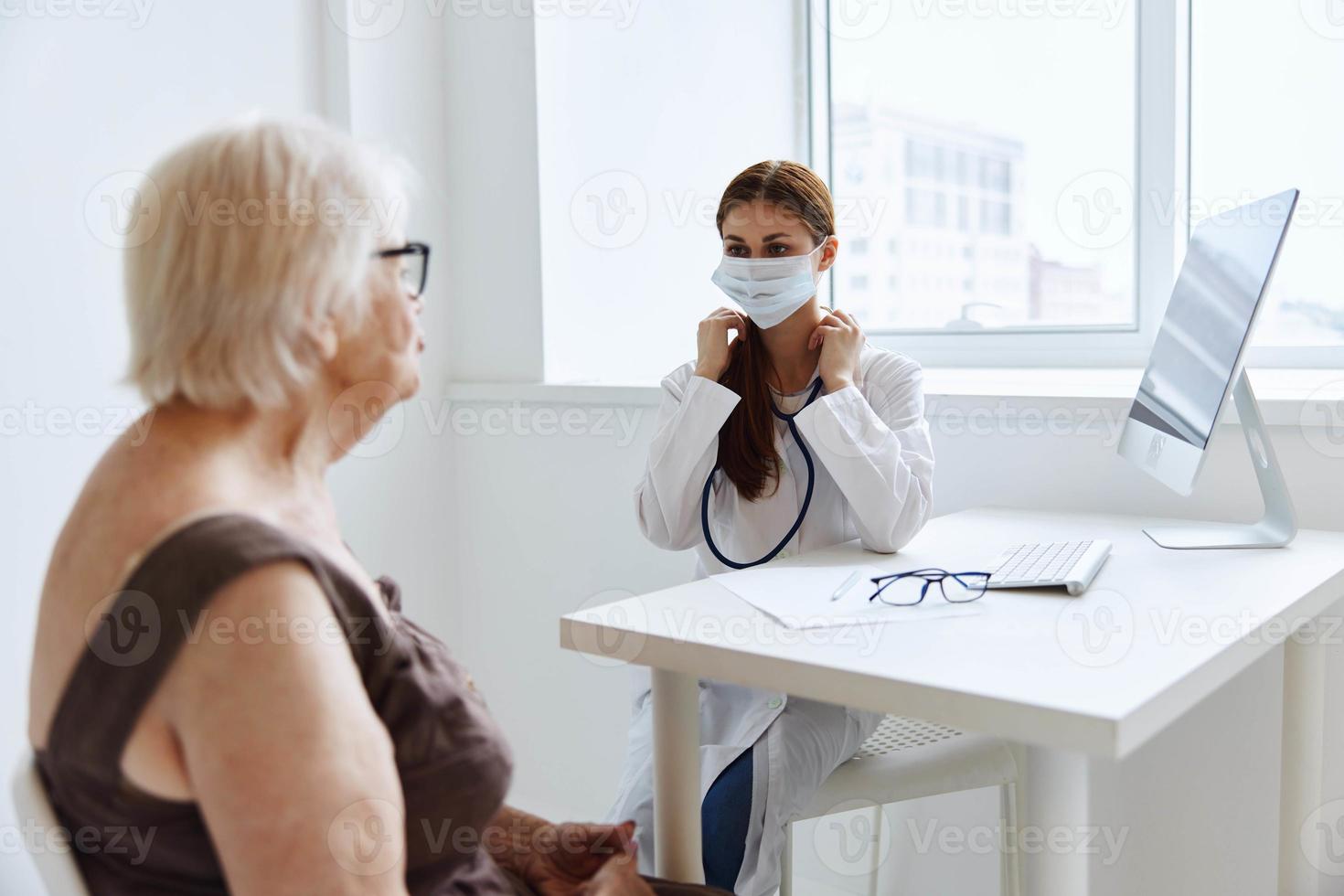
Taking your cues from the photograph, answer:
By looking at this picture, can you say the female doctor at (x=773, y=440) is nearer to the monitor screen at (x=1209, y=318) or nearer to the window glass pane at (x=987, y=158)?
the monitor screen at (x=1209, y=318)

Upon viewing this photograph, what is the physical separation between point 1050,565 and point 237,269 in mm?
997

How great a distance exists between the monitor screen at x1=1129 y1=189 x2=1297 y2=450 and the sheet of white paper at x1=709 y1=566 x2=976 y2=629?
1.36ft

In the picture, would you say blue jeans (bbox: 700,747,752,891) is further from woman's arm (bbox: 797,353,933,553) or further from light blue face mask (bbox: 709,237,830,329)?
light blue face mask (bbox: 709,237,830,329)

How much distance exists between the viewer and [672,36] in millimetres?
2578

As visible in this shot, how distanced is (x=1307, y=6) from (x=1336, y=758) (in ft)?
4.20

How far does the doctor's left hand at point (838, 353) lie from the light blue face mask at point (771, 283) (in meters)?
0.06

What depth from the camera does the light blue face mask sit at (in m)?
1.69

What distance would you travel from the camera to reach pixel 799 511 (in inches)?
67.3

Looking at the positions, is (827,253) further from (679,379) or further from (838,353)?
(679,379)

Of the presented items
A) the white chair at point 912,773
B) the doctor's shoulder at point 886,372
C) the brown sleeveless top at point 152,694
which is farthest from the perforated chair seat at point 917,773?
the brown sleeveless top at point 152,694

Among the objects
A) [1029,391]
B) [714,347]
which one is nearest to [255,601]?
[714,347]

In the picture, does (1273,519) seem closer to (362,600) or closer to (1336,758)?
(1336,758)

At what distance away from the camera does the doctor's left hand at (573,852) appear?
1071mm

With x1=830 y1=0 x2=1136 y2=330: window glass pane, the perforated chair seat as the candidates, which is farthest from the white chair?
x1=830 y1=0 x2=1136 y2=330: window glass pane
